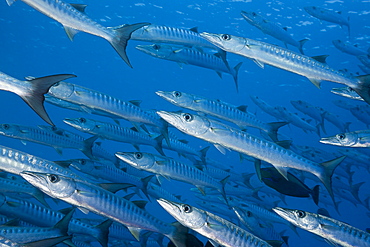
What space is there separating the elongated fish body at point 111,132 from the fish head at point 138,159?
3.09 feet

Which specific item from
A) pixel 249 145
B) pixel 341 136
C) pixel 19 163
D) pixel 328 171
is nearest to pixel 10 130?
pixel 19 163

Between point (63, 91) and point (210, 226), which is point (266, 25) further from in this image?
point (210, 226)

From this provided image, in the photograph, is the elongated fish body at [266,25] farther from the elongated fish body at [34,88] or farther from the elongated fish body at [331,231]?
the elongated fish body at [34,88]

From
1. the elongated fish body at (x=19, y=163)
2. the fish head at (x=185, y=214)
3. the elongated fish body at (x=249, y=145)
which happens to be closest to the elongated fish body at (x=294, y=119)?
the elongated fish body at (x=249, y=145)

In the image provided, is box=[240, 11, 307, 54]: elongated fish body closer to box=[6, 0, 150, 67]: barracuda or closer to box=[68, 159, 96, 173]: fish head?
box=[6, 0, 150, 67]: barracuda

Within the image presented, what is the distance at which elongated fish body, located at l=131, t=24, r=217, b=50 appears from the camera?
675 centimetres

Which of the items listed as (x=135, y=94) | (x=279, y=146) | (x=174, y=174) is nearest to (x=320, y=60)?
(x=279, y=146)

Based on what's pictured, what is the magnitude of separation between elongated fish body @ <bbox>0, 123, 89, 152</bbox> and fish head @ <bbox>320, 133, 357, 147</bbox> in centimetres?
497

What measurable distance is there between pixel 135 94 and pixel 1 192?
53718 mm

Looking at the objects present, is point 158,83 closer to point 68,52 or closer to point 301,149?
point 68,52

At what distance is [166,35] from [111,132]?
255 centimetres

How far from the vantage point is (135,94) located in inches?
2302

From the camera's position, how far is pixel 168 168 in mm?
6148

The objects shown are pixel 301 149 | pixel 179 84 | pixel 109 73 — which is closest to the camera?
pixel 301 149
